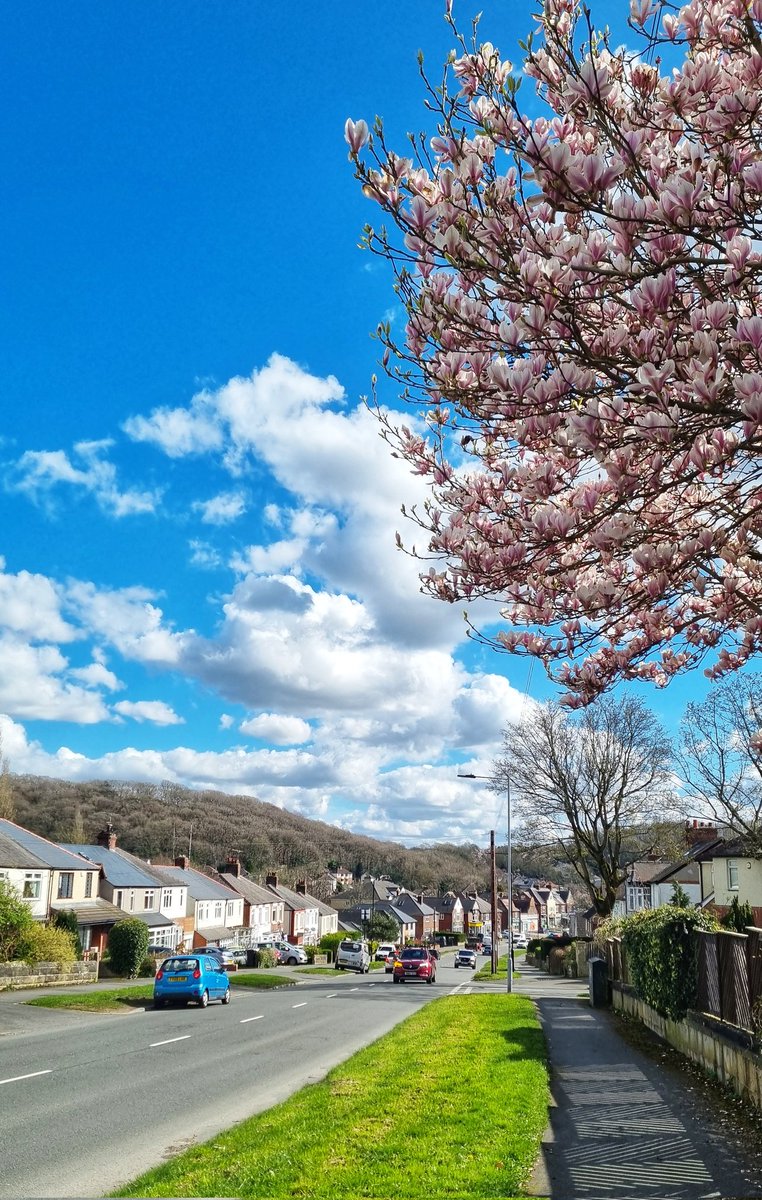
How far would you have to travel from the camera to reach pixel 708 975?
12.5m

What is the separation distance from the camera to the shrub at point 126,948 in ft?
129

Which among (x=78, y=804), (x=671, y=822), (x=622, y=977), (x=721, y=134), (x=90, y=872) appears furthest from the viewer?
(x=78, y=804)

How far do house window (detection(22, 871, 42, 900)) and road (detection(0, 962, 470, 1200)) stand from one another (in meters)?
20.1

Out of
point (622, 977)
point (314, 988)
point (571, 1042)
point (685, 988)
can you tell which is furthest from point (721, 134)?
point (314, 988)

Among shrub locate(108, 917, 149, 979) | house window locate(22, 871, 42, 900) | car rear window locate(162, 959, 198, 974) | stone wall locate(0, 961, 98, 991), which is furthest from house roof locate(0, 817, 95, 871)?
car rear window locate(162, 959, 198, 974)

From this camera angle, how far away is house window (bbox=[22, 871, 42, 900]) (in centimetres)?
4278

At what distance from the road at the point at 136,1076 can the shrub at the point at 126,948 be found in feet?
49.4

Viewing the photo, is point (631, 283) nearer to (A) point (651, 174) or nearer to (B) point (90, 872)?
(A) point (651, 174)

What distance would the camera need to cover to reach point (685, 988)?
13.6 m

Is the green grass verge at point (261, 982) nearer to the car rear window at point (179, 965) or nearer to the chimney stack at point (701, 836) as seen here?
the car rear window at point (179, 965)

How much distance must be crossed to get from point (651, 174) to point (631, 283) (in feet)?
1.73

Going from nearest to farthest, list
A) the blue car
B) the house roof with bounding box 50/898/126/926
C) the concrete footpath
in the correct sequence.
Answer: the concrete footpath → the blue car → the house roof with bounding box 50/898/126/926

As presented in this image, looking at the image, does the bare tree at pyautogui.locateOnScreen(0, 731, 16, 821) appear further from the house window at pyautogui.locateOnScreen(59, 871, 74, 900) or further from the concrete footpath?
the concrete footpath

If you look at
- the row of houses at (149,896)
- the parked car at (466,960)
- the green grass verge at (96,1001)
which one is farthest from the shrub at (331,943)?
the green grass verge at (96,1001)
